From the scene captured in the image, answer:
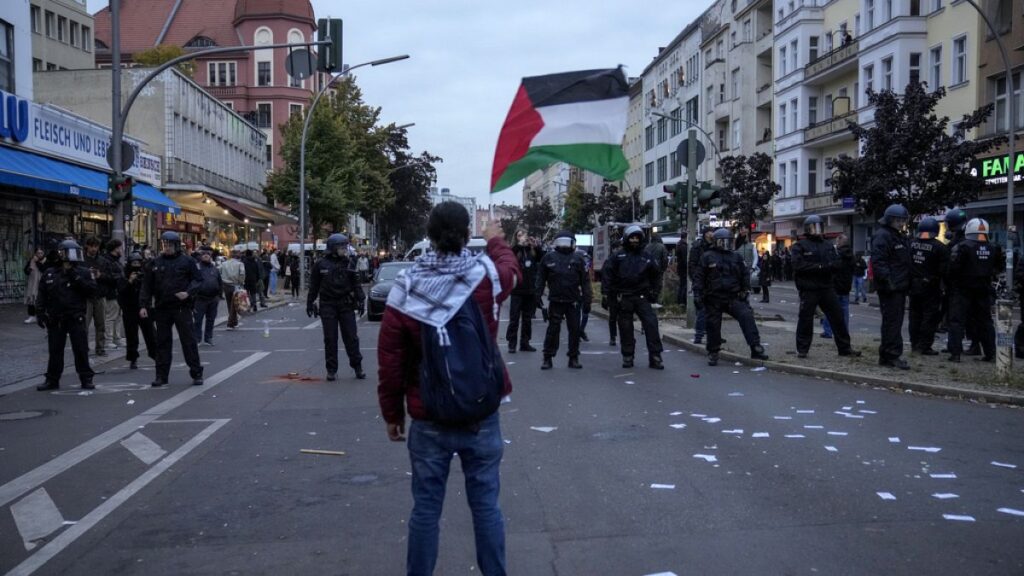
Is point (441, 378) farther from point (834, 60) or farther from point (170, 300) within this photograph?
point (834, 60)

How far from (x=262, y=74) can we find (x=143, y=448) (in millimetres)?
76460

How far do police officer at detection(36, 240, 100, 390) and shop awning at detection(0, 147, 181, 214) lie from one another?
11.0m

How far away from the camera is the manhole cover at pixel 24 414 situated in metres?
9.38

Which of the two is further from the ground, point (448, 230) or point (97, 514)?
point (448, 230)

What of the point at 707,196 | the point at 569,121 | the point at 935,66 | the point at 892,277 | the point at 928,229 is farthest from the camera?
the point at 935,66

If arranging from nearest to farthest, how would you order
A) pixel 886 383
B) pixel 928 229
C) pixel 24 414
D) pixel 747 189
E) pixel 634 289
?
pixel 24 414 → pixel 886 383 → pixel 634 289 → pixel 928 229 → pixel 747 189

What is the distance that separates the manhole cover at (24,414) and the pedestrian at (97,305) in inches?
175

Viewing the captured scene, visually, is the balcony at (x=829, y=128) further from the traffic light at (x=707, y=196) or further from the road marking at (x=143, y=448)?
the road marking at (x=143, y=448)

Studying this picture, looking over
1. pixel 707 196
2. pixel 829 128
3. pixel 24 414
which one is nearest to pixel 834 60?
pixel 829 128

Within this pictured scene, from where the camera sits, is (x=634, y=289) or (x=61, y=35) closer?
(x=634, y=289)

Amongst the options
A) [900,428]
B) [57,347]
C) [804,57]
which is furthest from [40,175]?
[804,57]

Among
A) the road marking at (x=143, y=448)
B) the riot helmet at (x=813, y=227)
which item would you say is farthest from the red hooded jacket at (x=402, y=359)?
the riot helmet at (x=813, y=227)

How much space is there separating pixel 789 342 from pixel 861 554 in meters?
10.5

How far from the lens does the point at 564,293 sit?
42.4ft
